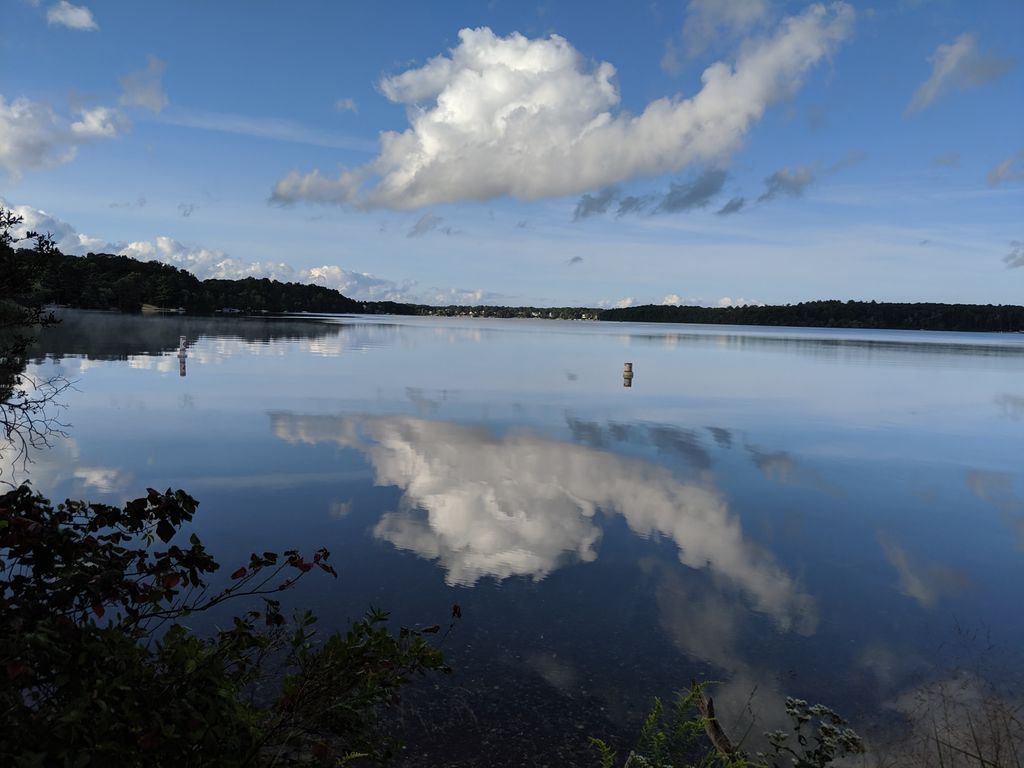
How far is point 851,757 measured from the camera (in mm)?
5605

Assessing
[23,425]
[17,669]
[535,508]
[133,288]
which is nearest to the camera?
[17,669]

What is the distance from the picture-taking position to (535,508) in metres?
12.2

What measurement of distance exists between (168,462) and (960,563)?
46.9 feet

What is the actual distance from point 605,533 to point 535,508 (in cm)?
160

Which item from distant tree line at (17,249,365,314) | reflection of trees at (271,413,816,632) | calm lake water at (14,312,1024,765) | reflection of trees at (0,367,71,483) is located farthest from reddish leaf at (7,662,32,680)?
distant tree line at (17,249,365,314)

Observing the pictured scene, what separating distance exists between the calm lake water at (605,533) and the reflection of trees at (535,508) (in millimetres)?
57

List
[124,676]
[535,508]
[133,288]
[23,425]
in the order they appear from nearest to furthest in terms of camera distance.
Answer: [124,676]
[535,508]
[23,425]
[133,288]

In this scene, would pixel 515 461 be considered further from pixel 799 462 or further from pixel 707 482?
pixel 799 462

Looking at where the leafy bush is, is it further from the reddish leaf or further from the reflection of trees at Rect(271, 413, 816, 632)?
the reflection of trees at Rect(271, 413, 816, 632)

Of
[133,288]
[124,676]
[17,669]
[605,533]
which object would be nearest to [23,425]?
A: [605,533]

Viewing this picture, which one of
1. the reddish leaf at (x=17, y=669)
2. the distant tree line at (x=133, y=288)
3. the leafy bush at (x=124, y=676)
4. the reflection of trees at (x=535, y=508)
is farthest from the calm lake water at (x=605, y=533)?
the distant tree line at (x=133, y=288)

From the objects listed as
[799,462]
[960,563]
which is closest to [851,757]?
[960,563]

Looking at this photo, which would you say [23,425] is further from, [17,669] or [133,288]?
[133,288]

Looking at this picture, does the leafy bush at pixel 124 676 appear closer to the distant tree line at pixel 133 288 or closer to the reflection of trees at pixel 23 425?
the reflection of trees at pixel 23 425
